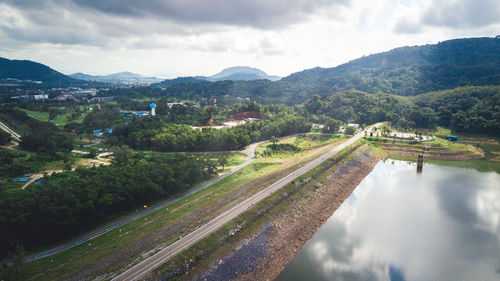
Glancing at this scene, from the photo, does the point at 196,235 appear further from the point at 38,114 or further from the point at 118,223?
the point at 38,114

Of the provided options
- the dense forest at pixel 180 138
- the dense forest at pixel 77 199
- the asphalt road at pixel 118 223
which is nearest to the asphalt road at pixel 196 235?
the asphalt road at pixel 118 223

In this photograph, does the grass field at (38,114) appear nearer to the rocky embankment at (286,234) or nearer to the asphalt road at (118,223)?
the asphalt road at (118,223)

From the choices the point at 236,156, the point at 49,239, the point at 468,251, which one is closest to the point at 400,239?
the point at 468,251

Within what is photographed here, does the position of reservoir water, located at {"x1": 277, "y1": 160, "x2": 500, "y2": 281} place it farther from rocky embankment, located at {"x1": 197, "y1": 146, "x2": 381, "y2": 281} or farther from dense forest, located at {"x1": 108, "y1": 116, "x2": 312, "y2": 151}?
dense forest, located at {"x1": 108, "y1": 116, "x2": 312, "y2": 151}

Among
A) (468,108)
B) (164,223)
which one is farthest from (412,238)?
(468,108)

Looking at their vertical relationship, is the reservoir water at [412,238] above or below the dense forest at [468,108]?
below

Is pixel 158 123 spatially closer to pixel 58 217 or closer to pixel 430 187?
pixel 58 217
